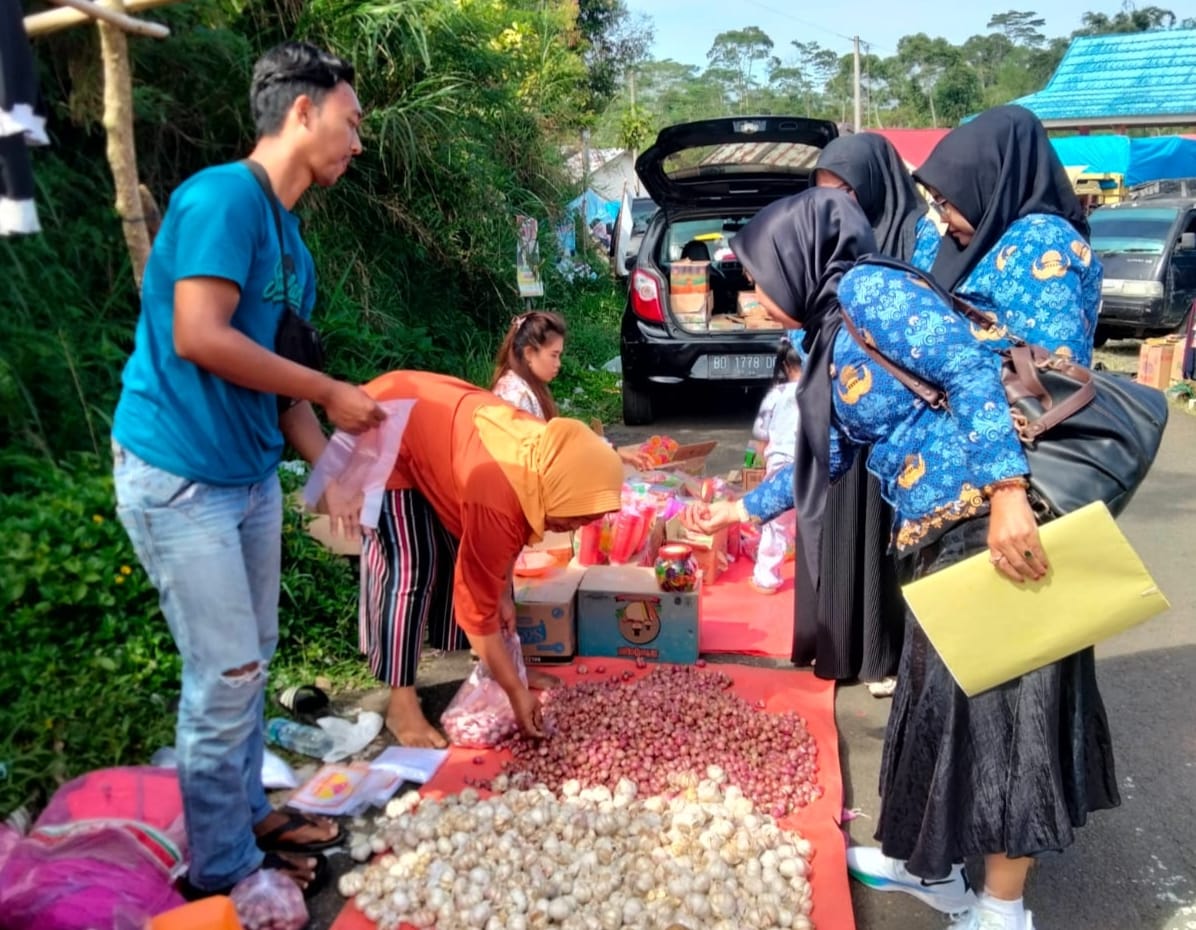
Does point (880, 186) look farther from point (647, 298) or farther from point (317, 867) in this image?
point (317, 867)

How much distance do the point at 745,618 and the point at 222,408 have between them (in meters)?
2.68

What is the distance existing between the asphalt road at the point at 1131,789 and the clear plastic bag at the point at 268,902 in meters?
0.11

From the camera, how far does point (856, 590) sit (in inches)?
130

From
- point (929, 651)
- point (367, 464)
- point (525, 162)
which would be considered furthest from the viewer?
point (525, 162)

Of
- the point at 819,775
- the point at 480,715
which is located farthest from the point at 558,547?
the point at 819,775

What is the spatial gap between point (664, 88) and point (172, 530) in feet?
244

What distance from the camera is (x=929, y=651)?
6.87 feet

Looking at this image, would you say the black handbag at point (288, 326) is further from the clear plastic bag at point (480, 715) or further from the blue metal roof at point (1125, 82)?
the blue metal roof at point (1125, 82)

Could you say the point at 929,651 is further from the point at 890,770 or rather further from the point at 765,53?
the point at 765,53

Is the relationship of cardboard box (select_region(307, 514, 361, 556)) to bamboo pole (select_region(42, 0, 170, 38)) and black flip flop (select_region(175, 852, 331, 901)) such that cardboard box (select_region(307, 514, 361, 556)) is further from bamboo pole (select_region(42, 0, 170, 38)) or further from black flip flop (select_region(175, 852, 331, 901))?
bamboo pole (select_region(42, 0, 170, 38))

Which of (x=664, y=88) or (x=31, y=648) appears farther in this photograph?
(x=664, y=88)

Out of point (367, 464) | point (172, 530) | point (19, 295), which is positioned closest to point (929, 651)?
point (367, 464)

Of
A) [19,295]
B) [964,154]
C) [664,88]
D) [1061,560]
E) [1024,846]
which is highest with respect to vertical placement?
[664,88]

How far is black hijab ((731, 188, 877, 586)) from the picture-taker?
2.26 m
